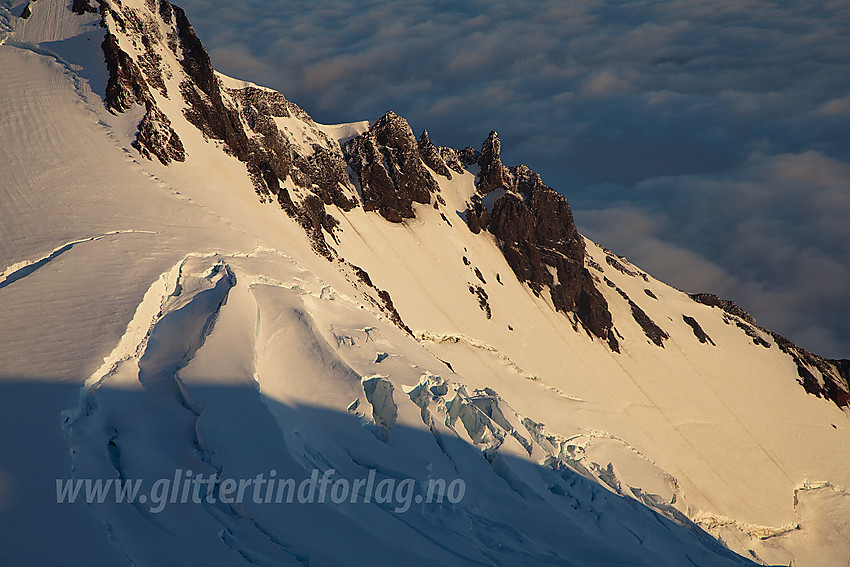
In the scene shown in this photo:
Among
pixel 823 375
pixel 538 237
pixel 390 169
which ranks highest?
pixel 390 169

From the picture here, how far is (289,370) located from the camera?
26.4m

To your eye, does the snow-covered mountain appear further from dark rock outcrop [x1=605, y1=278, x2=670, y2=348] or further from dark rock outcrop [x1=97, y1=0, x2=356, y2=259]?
dark rock outcrop [x1=605, y1=278, x2=670, y2=348]

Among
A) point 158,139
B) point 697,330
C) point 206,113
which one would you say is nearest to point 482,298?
point 206,113

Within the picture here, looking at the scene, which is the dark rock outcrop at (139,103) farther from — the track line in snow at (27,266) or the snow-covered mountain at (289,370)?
the track line in snow at (27,266)

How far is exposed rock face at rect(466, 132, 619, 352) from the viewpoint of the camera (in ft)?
326

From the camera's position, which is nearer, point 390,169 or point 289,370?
point 289,370

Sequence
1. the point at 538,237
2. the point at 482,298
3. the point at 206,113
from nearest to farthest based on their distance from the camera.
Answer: the point at 206,113
the point at 482,298
the point at 538,237

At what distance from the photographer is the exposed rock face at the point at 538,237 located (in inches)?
3915

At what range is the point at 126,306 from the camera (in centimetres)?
2592

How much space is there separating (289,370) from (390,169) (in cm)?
7534

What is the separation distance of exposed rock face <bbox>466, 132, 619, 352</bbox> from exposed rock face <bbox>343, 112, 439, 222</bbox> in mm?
12003

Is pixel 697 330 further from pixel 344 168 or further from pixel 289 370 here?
pixel 289 370

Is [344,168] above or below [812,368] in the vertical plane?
above

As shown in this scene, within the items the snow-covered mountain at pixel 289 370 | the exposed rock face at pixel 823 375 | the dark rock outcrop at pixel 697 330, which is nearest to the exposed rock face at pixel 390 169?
the snow-covered mountain at pixel 289 370
